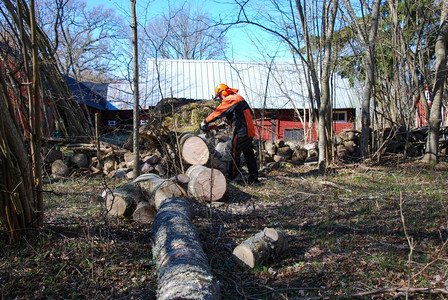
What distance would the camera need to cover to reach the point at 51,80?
9.09 m

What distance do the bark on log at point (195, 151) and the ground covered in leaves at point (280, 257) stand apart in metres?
1.38

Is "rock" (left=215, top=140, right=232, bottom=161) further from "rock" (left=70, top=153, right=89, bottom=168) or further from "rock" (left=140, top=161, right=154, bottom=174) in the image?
"rock" (left=70, top=153, right=89, bottom=168)

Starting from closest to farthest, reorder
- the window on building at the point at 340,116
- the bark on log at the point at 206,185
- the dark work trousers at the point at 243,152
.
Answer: the bark on log at the point at 206,185, the dark work trousers at the point at 243,152, the window on building at the point at 340,116

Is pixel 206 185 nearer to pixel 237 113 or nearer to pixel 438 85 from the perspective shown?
pixel 237 113

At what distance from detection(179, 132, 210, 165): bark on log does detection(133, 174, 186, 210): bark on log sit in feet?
5.38

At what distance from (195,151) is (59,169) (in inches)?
136

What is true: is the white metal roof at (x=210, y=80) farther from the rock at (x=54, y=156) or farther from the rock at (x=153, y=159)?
the rock at (x=153, y=159)

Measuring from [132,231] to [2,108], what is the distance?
1.97m

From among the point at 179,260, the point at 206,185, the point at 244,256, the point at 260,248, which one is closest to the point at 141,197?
the point at 206,185

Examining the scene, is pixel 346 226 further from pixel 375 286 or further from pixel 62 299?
pixel 62 299

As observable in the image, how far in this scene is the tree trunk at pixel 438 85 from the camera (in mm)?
8883

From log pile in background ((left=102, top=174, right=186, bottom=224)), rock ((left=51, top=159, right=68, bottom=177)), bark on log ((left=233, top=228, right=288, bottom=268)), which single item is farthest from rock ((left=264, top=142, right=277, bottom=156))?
bark on log ((left=233, top=228, right=288, bottom=268))

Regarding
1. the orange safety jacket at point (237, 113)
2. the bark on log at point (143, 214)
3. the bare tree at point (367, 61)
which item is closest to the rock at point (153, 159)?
the orange safety jacket at point (237, 113)

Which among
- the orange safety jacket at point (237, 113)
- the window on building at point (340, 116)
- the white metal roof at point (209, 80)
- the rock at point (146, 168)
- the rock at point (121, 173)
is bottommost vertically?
the rock at point (121, 173)
